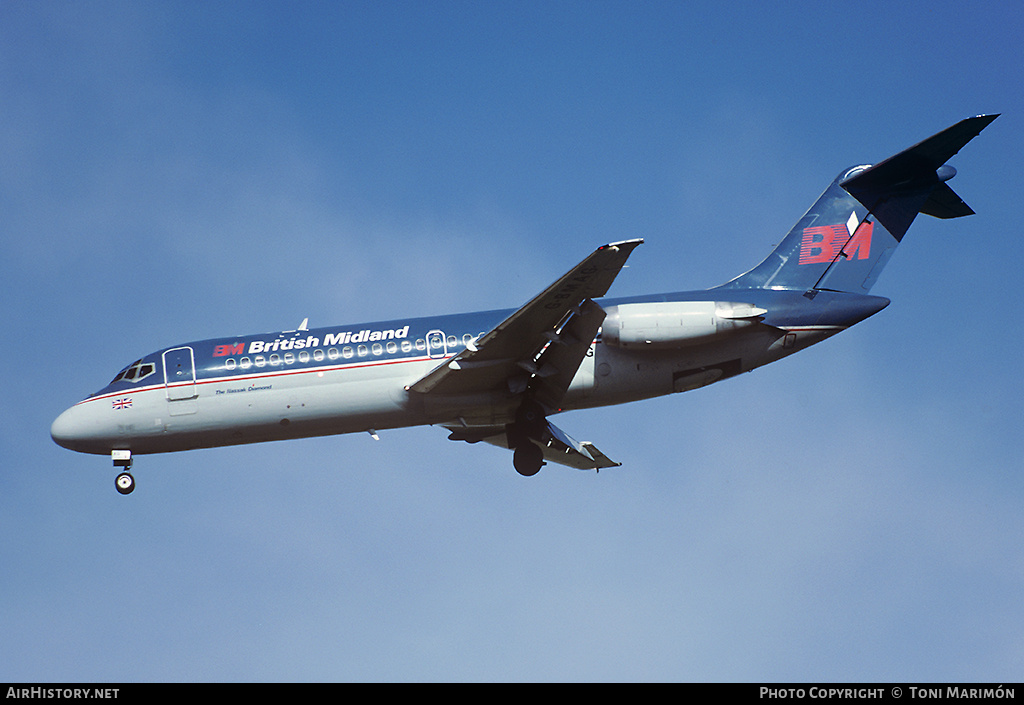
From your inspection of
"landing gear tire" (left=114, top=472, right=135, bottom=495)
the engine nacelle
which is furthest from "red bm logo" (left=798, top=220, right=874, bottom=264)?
"landing gear tire" (left=114, top=472, right=135, bottom=495)

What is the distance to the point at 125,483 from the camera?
2358 centimetres

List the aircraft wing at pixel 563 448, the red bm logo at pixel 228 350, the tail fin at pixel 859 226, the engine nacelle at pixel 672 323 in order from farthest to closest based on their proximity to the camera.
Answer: the aircraft wing at pixel 563 448 → the tail fin at pixel 859 226 → the red bm logo at pixel 228 350 → the engine nacelle at pixel 672 323

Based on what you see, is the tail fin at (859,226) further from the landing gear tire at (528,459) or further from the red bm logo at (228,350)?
the red bm logo at (228,350)

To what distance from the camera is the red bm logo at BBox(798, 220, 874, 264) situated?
24.3 meters

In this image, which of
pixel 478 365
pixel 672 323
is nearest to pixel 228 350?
pixel 478 365

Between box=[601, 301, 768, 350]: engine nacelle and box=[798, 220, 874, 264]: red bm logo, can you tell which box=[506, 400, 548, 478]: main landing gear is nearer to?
box=[601, 301, 768, 350]: engine nacelle

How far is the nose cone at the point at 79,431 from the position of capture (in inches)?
924

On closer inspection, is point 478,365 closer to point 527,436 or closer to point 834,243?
point 527,436

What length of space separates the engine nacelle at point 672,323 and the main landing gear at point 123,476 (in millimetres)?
10794

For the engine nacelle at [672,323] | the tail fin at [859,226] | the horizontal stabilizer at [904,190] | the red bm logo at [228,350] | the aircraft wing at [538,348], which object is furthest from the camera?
the tail fin at [859,226]

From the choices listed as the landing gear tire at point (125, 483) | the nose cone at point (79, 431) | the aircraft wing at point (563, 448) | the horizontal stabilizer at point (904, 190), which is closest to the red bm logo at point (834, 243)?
the horizontal stabilizer at point (904, 190)

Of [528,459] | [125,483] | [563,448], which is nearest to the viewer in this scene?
[125,483]

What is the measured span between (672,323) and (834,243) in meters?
5.21
